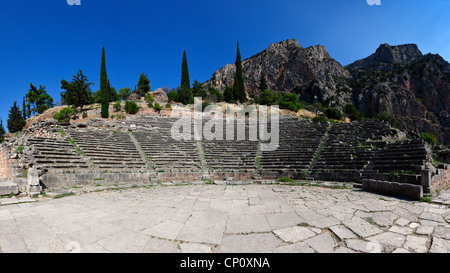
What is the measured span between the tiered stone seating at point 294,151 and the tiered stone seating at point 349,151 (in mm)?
645

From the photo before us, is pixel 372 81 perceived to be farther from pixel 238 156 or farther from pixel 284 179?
pixel 284 179

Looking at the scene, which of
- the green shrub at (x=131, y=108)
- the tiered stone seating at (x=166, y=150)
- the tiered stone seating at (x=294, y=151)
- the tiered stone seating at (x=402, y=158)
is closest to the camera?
the tiered stone seating at (x=402, y=158)

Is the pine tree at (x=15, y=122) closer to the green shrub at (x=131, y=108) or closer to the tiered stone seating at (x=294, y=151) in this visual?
the green shrub at (x=131, y=108)

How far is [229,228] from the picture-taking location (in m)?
3.45

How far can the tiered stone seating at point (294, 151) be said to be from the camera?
11.6 meters

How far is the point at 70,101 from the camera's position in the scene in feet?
102

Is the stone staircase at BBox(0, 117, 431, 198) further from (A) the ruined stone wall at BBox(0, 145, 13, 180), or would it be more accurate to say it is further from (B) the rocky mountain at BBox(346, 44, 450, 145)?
(B) the rocky mountain at BBox(346, 44, 450, 145)

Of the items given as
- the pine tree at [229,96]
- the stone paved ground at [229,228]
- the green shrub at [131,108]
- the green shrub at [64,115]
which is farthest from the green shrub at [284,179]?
the green shrub at [64,115]

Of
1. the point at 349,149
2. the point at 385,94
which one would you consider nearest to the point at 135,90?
the point at 349,149

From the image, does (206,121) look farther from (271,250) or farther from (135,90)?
(135,90)

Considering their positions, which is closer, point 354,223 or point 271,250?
point 271,250

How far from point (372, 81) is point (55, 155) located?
69.6 metres

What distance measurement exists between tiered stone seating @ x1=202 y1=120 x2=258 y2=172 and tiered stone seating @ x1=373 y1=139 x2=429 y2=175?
6.47m
